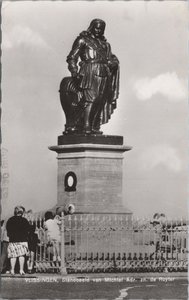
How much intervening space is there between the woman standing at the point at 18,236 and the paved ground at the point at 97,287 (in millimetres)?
476

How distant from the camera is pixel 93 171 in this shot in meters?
27.0

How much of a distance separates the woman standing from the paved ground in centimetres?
48

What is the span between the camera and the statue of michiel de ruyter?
27.0 m

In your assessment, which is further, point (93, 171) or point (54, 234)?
point (93, 171)

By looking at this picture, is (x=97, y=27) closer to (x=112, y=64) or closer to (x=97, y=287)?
(x=112, y=64)

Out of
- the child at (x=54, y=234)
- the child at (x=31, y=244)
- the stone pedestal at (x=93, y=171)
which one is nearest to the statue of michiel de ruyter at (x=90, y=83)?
the stone pedestal at (x=93, y=171)

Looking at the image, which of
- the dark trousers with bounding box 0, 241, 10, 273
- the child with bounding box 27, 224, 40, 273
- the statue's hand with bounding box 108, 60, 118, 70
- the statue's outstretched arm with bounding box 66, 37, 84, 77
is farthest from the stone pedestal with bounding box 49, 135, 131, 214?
the dark trousers with bounding box 0, 241, 10, 273

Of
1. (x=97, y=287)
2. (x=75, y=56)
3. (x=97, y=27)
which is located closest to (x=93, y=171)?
(x=75, y=56)

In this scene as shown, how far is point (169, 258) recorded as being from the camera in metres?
25.3

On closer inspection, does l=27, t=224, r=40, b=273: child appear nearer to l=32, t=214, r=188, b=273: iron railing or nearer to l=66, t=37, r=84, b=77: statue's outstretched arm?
l=32, t=214, r=188, b=273: iron railing

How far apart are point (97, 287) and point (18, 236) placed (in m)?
2.73

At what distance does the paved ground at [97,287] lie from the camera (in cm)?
1866

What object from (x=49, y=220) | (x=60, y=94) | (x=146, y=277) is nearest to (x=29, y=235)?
(x=49, y=220)

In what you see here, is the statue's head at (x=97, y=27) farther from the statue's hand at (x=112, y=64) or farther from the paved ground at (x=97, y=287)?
the paved ground at (x=97, y=287)
